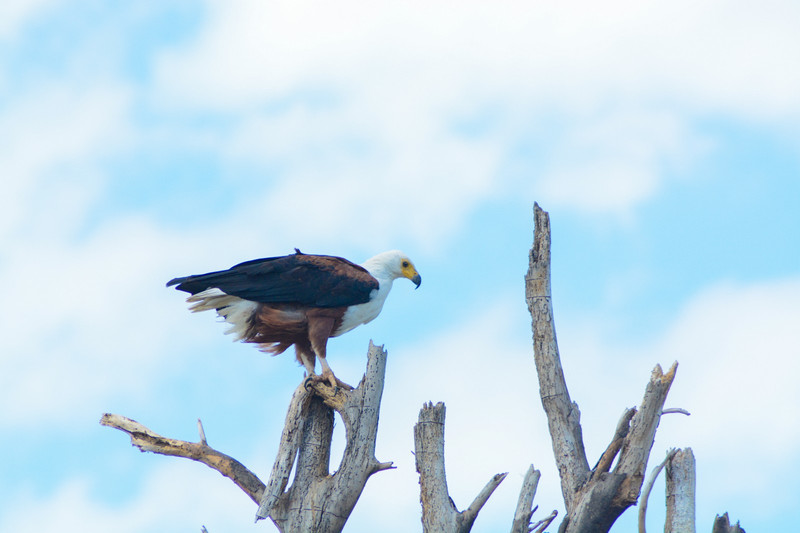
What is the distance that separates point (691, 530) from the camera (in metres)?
6.54

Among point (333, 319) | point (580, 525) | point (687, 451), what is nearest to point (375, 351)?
point (333, 319)

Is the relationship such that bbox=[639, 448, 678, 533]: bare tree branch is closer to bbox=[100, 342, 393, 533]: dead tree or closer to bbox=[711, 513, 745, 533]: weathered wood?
bbox=[711, 513, 745, 533]: weathered wood

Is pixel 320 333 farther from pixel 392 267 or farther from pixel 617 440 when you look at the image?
pixel 617 440

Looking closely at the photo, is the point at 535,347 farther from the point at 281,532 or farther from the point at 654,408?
the point at 281,532

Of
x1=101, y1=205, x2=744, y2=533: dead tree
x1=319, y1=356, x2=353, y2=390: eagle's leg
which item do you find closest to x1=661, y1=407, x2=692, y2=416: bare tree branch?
x1=101, y1=205, x2=744, y2=533: dead tree

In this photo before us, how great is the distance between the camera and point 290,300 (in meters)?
8.02

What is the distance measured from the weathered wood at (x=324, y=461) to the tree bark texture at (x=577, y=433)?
1.49 metres

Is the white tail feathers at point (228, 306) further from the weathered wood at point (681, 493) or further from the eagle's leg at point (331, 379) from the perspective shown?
the weathered wood at point (681, 493)

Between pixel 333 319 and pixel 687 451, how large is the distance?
330 centimetres

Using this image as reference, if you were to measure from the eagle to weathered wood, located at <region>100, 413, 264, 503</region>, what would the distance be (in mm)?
996

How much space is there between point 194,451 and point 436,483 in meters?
2.13

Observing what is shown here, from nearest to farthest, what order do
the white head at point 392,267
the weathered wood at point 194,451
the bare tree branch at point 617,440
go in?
1. the bare tree branch at point 617,440
2. the weathered wood at point 194,451
3. the white head at point 392,267

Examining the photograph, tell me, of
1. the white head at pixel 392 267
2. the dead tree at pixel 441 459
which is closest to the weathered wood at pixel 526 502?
the dead tree at pixel 441 459

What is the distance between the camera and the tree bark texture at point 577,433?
264 inches
